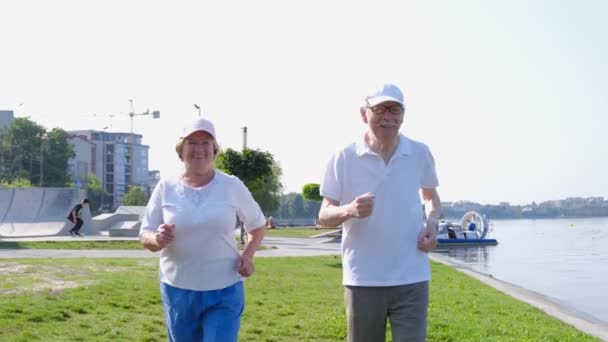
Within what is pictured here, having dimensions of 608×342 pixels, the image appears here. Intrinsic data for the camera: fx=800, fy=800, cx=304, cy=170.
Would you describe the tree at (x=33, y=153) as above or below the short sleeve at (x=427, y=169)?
above

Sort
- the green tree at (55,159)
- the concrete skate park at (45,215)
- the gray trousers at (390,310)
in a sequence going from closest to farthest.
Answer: the gray trousers at (390,310) → the concrete skate park at (45,215) → the green tree at (55,159)

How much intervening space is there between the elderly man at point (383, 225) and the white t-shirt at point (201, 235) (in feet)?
1.74

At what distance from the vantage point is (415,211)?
4027mm

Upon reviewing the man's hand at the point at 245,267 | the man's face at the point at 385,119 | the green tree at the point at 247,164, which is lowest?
the man's hand at the point at 245,267

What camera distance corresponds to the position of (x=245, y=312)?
9.82 m

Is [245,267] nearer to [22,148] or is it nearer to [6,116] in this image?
[22,148]

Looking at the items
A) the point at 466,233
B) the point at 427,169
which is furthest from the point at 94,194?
the point at 427,169

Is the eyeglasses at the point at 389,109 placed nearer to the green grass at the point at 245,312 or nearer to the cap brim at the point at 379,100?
the cap brim at the point at 379,100

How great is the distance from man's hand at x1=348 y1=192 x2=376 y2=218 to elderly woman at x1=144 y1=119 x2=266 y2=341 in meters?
0.75

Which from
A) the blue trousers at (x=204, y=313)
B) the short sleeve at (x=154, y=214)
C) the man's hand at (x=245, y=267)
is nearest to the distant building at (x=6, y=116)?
the short sleeve at (x=154, y=214)

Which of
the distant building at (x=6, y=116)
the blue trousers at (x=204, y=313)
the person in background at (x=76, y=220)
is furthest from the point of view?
the distant building at (x=6, y=116)

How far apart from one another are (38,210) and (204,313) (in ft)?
120

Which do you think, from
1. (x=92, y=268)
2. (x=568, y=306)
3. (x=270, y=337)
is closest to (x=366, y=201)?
(x=270, y=337)

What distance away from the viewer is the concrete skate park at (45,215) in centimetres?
3559
